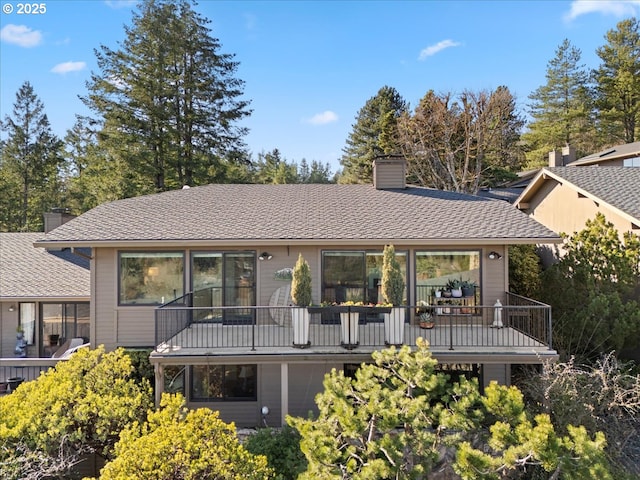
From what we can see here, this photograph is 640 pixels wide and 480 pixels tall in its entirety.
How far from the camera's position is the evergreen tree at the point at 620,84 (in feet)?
96.8

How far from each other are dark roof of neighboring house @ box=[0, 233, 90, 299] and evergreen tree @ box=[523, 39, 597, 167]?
31642mm

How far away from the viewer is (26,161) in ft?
88.2

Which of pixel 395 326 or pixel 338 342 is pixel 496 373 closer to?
pixel 395 326

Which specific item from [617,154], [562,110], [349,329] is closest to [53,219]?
[349,329]

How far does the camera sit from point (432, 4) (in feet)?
57.1

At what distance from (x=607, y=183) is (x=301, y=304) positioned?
35.5 ft

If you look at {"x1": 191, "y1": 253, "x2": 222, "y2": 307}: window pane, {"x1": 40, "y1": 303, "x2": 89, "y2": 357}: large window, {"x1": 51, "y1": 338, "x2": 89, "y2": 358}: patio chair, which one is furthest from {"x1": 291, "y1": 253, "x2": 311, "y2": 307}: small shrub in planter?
{"x1": 40, "y1": 303, "x2": 89, "y2": 357}: large window

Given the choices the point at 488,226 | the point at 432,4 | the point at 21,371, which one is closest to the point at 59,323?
the point at 21,371

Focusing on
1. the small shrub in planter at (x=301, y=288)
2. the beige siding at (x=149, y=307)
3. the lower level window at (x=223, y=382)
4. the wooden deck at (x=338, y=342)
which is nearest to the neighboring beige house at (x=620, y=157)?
the beige siding at (x=149, y=307)

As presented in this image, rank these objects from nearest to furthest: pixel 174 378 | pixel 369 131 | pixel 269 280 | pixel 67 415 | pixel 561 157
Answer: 1. pixel 67 415
2. pixel 174 378
3. pixel 269 280
4. pixel 561 157
5. pixel 369 131

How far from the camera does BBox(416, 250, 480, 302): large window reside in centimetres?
937

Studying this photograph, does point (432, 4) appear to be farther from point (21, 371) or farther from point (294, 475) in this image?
point (21, 371)

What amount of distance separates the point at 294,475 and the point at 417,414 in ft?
8.04

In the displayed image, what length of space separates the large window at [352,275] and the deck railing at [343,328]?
0.51 metres
